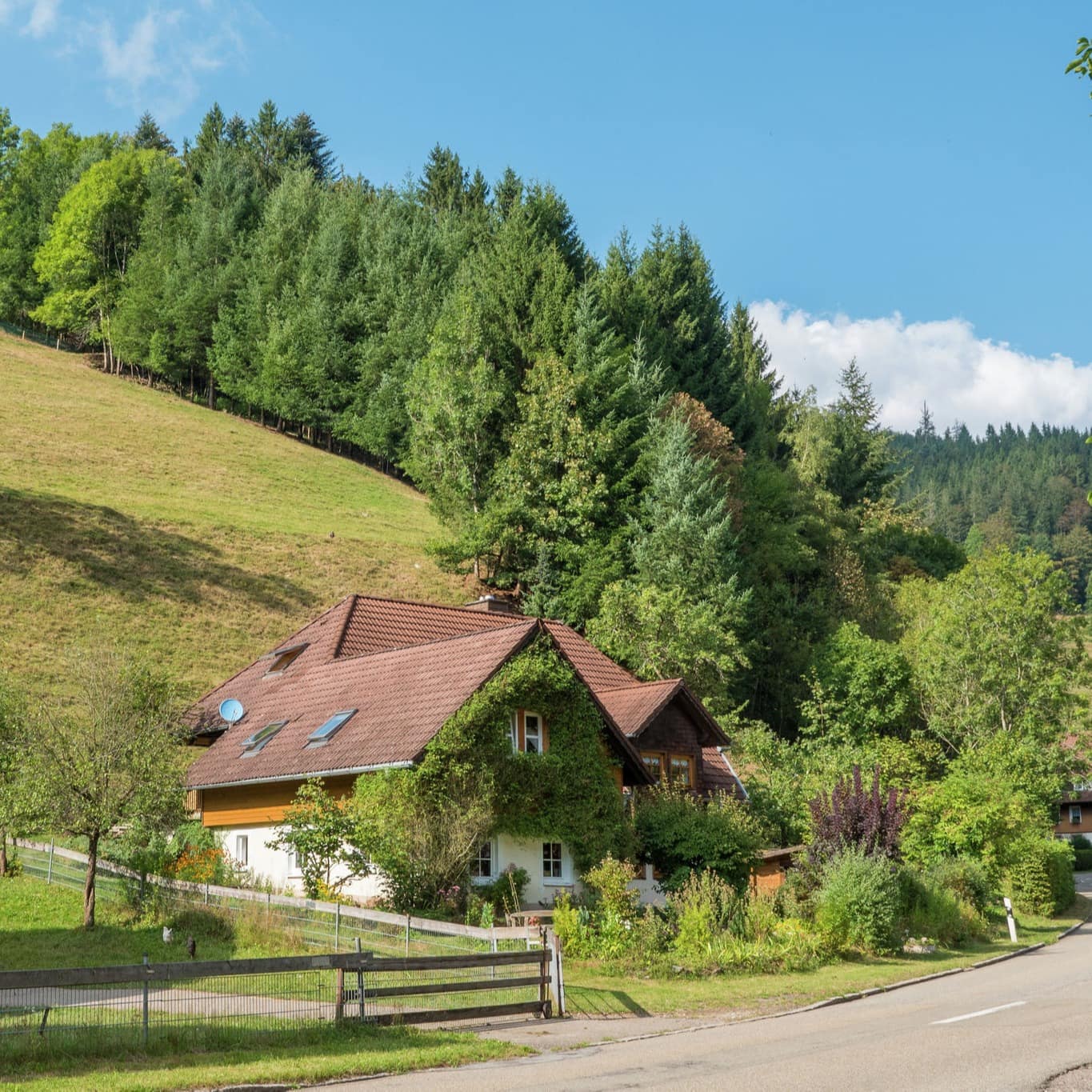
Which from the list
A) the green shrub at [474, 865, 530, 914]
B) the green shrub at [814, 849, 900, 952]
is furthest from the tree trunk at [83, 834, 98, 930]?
the green shrub at [814, 849, 900, 952]

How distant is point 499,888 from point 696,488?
102 feet

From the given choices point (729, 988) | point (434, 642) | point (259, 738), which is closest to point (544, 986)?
point (729, 988)

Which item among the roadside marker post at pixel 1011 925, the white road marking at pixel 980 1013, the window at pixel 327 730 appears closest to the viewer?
the white road marking at pixel 980 1013

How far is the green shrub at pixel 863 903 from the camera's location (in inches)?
974

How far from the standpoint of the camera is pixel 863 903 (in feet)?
81.9

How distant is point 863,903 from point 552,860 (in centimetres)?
672

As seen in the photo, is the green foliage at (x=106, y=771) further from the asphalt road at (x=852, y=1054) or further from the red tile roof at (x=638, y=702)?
the red tile roof at (x=638, y=702)

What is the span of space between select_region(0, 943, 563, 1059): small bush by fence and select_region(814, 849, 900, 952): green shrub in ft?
31.7

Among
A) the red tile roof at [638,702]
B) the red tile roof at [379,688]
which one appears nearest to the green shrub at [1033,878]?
the red tile roof at [379,688]

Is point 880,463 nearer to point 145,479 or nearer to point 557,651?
point 145,479

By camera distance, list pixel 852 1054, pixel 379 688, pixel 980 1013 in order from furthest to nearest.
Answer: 1. pixel 379 688
2. pixel 980 1013
3. pixel 852 1054

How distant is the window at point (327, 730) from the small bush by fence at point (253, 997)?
12.2 metres

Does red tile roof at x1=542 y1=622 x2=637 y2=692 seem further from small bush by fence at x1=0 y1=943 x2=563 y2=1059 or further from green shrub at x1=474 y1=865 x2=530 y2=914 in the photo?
small bush by fence at x1=0 y1=943 x2=563 y2=1059

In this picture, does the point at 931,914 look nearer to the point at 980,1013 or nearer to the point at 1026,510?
the point at 980,1013
